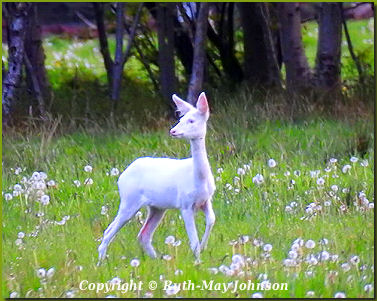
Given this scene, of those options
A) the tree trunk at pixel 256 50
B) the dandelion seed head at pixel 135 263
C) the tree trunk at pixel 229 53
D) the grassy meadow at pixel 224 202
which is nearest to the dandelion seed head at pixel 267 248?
the grassy meadow at pixel 224 202

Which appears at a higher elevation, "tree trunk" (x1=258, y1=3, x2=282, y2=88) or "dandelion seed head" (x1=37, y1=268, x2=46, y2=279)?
"tree trunk" (x1=258, y1=3, x2=282, y2=88)

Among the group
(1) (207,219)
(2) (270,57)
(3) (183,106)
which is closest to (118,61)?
(2) (270,57)

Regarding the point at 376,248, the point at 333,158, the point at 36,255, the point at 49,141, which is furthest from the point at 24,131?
the point at 376,248

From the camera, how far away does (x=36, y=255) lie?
7.51 m

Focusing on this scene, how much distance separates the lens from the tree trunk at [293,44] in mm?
15094

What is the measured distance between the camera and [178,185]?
281 inches

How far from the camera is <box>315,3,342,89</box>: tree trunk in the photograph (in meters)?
14.7

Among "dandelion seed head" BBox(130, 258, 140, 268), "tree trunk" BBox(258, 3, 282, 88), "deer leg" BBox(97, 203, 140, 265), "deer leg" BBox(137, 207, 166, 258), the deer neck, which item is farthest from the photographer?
"tree trunk" BBox(258, 3, 282, 88)

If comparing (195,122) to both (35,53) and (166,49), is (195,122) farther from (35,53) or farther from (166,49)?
(35,53)

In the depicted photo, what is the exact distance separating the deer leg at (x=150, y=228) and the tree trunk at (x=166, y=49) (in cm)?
799

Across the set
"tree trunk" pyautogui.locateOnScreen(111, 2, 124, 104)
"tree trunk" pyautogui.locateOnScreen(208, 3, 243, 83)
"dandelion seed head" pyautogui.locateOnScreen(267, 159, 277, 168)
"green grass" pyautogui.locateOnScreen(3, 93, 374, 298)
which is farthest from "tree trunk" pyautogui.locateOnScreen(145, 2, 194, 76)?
"dandelion seed head" pyautogui.locateOnScreen(267, 159, 277, 168)

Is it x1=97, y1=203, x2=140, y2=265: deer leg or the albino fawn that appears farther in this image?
x1=97, y1=203, x2=140, y2=265: deer leg

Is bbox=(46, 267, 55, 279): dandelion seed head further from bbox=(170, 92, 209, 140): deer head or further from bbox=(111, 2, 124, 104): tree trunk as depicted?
bbox=(111, 2, 124, 104): tree trunk

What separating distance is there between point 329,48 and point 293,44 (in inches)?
26.5
